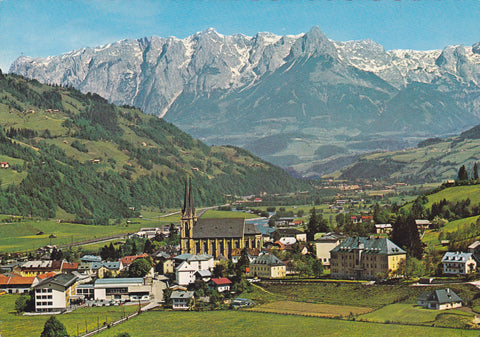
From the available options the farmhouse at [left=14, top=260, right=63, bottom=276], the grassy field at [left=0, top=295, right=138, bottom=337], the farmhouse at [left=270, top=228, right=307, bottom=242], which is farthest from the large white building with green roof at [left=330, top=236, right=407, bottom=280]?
the farmhouse at [left=14, top=260, right=63, bottom=276]

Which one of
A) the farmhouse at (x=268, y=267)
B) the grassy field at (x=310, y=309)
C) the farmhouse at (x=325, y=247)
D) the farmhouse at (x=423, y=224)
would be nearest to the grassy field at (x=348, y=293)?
the grassy field at (x=310, y=309)

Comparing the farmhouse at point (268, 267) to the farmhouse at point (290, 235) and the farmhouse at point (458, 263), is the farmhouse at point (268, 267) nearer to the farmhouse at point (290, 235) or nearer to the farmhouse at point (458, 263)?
the farmhouse at point (458, 263)

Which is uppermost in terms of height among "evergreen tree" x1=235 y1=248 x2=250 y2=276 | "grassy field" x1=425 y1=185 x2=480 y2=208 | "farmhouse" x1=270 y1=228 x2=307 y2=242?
"grassy field" x1=425 y1=185 x2=480 y2=208

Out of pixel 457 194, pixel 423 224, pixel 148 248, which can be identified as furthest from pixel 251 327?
pixel 457 194

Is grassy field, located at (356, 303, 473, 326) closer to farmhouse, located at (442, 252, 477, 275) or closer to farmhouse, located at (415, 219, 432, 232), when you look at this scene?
farmhouse, located at (442, 252, 477, 275)

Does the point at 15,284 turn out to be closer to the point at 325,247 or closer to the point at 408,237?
the point at 325,247

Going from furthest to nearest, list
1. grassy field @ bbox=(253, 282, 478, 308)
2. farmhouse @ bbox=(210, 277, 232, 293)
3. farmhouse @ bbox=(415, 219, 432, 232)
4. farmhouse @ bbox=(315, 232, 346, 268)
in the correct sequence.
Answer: farmhouse @ bbox=(415, 219, 432, 232)
farmhouse @ bbox=(315, 232, 346, 268)
farmhouse @ bbox=(210, 277, 232, 293)
grassy field @ bbox=(253, 282, 478, 308)
